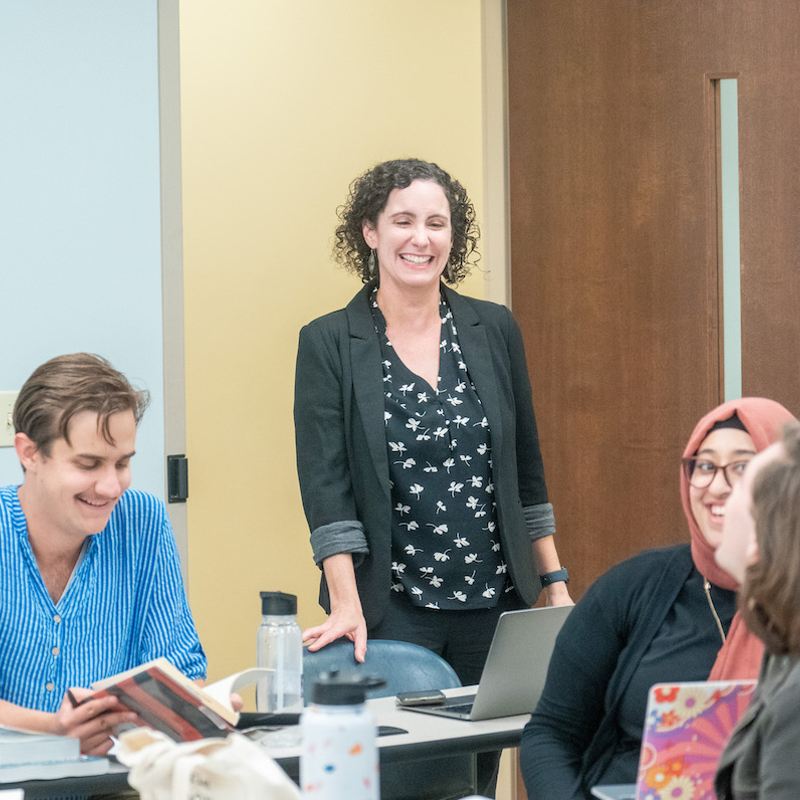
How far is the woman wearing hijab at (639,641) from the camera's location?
161 centimetres

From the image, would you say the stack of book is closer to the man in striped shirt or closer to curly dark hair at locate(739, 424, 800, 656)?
the man in striped shirt

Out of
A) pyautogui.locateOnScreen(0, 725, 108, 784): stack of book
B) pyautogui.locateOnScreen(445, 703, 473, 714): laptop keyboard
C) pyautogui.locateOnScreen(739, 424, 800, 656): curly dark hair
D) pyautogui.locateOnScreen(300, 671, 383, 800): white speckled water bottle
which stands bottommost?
pyautogui.locateOnScreen(445, 703, 473, 714): laptop keyboard

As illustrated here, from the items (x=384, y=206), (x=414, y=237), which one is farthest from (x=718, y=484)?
(x=384, y=206)

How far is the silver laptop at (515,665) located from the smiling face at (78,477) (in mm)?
626

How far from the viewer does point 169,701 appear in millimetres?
1550

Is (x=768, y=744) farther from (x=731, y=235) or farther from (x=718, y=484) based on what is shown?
(x=731, y=235)

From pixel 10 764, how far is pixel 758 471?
3.61 feet

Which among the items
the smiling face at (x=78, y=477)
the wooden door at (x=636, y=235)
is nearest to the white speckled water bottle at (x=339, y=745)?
the smiling face at (x=78, y=477)

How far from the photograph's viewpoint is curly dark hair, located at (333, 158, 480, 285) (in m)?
2.60

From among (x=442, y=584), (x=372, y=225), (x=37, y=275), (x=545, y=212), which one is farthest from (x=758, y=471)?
(x=545, y=212)

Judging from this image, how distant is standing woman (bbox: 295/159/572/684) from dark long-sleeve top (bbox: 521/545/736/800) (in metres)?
0.71

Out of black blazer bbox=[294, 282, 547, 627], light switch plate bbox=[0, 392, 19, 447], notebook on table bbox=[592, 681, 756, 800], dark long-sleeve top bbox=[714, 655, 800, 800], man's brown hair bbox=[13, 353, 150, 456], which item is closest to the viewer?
dark long-sleeve top bbox=[714, 655, 800, 800]

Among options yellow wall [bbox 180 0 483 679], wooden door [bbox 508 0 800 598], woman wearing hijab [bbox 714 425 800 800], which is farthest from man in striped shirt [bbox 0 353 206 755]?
wooden door [bbox 508 0 800 598]

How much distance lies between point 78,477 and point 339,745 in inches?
35.6
